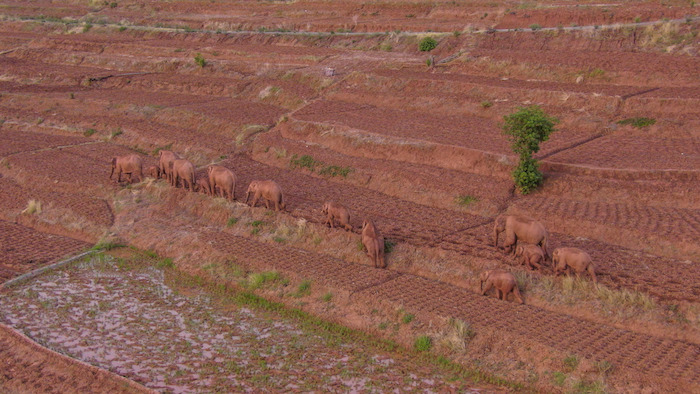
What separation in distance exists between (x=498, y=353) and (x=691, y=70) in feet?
67.4

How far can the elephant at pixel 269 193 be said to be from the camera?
2119 cm

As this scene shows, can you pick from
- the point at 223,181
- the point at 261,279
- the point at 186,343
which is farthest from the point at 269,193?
the point at 186,343

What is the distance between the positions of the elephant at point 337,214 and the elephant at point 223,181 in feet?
12.4

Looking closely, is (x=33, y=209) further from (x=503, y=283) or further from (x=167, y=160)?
(x=503, y=283)

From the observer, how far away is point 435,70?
116 ft

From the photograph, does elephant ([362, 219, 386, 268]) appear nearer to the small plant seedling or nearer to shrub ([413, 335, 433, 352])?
shrub ([413, 335, 433, 352])

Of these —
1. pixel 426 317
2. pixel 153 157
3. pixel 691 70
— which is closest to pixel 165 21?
pixel 153 157

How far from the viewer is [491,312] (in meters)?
15.5

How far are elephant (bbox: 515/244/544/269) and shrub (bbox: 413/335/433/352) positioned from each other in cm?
351

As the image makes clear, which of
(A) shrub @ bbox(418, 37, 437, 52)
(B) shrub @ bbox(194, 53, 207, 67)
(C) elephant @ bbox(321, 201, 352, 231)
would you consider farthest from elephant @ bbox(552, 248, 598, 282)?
(B) shrub @ bbox(194, 53, 207, 67)

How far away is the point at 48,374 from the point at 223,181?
370 inches

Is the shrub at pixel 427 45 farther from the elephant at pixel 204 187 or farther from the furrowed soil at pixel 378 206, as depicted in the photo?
the elephant at pixel 204 187

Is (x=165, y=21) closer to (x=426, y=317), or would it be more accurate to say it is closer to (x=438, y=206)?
(x=438, y=206)

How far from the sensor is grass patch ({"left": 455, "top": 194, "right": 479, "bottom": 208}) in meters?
21.7
